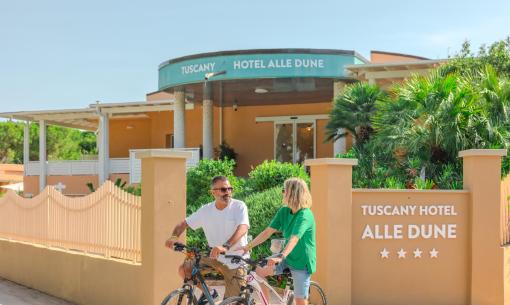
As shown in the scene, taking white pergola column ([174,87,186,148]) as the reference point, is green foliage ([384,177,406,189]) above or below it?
below

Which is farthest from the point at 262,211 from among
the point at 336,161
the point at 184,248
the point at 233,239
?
the point at 184,248

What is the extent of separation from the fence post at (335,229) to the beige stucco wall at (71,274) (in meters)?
2.32

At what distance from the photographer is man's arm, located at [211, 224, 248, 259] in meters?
5.50

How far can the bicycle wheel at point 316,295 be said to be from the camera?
6.55m

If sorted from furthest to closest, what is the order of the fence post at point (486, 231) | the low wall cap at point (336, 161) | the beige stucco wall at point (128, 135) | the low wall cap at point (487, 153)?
1. the beige stucco wall at point (128, 135)
2. the fence post at point (486, 231)
3. the low wall cap at point (487, 153)
4. the low wall cap at point (336, 161)

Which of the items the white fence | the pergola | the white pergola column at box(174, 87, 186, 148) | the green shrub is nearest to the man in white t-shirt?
the white fence

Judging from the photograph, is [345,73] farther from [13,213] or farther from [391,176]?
[13,213]

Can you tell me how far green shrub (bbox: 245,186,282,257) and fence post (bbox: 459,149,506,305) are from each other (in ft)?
10.3

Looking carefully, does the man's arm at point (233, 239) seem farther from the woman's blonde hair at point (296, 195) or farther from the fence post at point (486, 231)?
the fence post at point (486, 231)

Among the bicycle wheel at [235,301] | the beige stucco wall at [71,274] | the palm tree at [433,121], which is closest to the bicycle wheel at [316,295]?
the bicycle wheel at [235,301]

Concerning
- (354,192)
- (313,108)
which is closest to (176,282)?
(354,192)

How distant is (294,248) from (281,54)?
12.6 m

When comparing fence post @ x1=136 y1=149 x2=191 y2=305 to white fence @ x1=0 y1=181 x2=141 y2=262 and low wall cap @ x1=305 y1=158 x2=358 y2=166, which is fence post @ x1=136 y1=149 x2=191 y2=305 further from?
low wall cap @ x1=305 y1=158 x2=358 y2=166

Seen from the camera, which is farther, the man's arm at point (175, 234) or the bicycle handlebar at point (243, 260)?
the man's arm at point (175, 234)
